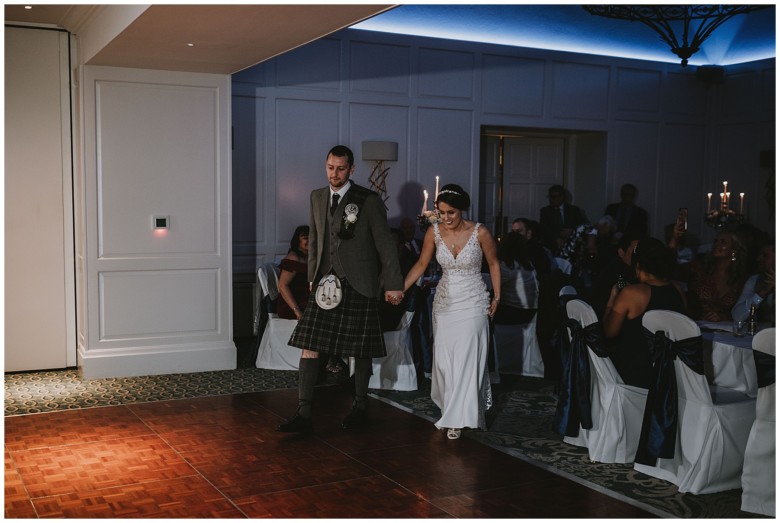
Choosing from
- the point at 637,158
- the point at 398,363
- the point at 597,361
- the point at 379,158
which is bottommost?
the point at 398,363

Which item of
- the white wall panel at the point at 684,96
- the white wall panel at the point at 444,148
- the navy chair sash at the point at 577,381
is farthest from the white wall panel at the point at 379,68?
the navy chair sash at the point at 577,381

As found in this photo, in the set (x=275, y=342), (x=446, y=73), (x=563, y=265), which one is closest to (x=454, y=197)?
(x=275, y=342)

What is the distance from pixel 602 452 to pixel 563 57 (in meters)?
6.40

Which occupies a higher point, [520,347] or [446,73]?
[446,73]

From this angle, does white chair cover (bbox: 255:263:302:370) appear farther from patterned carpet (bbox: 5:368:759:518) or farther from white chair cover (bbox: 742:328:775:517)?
white chair cover (bbox: 742:328:775:517)

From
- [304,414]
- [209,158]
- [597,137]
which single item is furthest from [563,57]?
[304,414]

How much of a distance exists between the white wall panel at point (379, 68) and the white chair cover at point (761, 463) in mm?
5855

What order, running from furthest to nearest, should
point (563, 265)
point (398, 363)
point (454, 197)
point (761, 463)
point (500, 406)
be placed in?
point (563, 265) < point (398, 363) < point (500, 406) < point (454, 197) < point (761, 463)

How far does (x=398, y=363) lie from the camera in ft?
19.7

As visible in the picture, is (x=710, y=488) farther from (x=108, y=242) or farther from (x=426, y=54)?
A: (x=426, y=54)

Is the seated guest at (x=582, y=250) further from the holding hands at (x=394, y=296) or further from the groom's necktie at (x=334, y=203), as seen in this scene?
the groom's necktie at (x=334, y=203)

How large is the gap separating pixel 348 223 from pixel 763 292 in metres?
2.38

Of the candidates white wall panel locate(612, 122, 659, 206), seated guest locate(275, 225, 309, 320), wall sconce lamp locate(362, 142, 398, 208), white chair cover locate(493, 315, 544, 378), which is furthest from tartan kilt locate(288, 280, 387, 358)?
white wall panel locate(612, 122, 659, 206)

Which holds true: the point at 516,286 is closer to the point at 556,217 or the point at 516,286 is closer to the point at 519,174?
the point at 556,217
